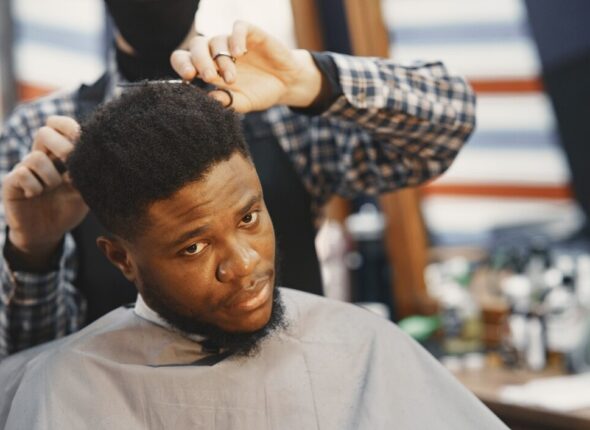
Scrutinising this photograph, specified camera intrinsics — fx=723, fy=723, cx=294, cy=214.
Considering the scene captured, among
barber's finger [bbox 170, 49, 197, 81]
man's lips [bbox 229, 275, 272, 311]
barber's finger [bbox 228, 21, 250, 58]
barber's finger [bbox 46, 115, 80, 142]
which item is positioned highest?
barber's finger [bbox 228, 21, 250, 58]

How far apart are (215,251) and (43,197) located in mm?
419

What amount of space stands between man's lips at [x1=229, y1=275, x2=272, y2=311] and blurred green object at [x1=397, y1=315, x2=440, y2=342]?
6.45 ft

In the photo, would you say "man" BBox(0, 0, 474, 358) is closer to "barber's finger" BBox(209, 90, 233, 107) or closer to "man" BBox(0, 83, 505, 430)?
"barber's finger" BBox(209, 90, 233, 107)

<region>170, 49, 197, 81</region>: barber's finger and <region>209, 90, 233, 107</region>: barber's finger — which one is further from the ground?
<region>170, 49, 197, 81</region>: barber's finger

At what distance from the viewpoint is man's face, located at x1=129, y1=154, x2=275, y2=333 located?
113 centimetres

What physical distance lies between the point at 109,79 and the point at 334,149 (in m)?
0.55

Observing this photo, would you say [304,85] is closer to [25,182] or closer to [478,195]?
[25,182]

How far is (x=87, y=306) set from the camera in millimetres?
1594

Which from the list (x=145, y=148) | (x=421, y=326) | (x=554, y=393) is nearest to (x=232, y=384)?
(x=145, y=148)

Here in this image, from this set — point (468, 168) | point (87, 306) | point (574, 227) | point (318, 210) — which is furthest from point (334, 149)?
point (468, 168)

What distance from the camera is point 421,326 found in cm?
315

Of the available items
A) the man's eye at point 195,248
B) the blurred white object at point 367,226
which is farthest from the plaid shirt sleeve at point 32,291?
the blurred white object at point 367,226

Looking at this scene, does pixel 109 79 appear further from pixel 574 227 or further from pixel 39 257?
pixel 574 227

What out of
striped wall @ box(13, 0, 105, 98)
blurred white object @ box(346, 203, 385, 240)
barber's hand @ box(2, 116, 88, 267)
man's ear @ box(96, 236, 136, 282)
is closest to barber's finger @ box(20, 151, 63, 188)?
barber's hand @ box(2, 116, 88, 267)
